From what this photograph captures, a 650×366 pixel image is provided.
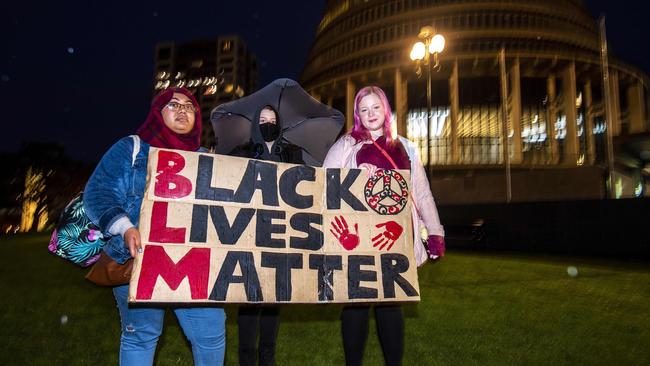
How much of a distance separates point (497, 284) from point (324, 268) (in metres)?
6.37

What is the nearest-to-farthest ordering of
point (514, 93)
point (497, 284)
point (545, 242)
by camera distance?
point (497, 284), point (545, 242), point (514, 93)

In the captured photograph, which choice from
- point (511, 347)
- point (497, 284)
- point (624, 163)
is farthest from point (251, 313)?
point (624, 163)

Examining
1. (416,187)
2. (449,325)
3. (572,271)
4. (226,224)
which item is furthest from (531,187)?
(226,224)

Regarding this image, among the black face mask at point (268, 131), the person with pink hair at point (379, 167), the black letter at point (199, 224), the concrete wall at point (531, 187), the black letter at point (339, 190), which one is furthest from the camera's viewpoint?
the concrete wall at point (531, 187)

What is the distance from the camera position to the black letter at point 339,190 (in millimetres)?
3586

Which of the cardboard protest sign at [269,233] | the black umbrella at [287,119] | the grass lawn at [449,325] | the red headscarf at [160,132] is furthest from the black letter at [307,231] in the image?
the grass lawn at [449,325]

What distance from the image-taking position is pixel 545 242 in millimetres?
15383

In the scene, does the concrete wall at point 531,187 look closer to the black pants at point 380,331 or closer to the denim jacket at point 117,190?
the black pants at point 380,331

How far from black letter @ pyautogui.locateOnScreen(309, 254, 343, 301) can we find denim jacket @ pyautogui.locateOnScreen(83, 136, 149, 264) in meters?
1.22

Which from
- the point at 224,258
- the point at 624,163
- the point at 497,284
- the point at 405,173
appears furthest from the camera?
the point at 624,163

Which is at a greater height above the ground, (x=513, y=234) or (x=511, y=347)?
(x=513, y=234)

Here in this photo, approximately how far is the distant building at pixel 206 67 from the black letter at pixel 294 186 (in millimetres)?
130592

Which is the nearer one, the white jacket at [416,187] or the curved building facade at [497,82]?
the white jacket at [416,187]

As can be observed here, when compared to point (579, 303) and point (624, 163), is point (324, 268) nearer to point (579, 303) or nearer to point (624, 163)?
point (579, 303)
